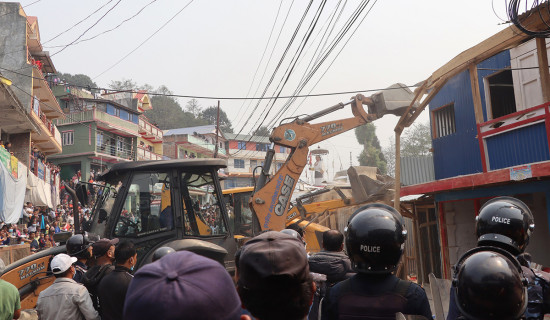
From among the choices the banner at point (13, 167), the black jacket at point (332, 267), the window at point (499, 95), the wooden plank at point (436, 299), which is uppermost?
the window at point (499, 95)

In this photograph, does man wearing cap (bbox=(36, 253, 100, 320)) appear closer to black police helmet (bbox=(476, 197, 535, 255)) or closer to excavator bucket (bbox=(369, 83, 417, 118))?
black police helmet (bbox=(476, 197, 535, 255))

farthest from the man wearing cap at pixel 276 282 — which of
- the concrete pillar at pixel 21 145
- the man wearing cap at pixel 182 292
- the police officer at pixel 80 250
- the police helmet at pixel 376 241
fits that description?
the concrete pillar at pixel 21 145

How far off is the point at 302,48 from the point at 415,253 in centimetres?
Answer: 687

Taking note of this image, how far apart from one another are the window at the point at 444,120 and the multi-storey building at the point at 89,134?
31.5 metres

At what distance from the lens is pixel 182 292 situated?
143 centimetres

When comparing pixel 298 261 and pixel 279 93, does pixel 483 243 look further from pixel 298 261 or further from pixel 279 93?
pixel 279 93

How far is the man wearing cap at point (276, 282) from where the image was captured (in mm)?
1851

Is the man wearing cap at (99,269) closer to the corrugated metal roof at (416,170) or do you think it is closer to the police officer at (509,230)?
the police officer at (509,230)

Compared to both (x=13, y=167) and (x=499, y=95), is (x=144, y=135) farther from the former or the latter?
(x=499, y=95)

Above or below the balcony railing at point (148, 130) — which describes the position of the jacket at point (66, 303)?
below

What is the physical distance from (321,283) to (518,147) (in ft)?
20.8

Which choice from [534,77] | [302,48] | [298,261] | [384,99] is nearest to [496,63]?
[534,77]

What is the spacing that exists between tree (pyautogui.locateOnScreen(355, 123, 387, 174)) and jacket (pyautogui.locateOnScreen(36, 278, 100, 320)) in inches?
2082

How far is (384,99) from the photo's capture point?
466 inches
